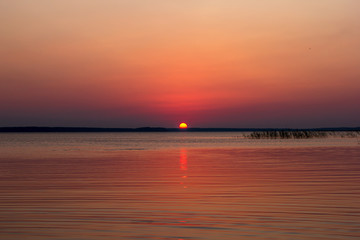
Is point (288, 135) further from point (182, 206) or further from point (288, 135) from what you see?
point (182, 206)

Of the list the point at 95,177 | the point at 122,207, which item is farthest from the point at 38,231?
the point at 95,177

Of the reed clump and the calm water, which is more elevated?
the reed clump

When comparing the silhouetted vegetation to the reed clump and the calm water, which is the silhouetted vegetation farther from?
the calm water

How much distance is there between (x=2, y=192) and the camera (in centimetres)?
1434

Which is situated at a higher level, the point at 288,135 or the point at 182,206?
the point at 288,135

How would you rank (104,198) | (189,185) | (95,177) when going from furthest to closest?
(95,177), (189,185), (104,198)

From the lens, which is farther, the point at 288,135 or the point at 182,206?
the point at 288,135

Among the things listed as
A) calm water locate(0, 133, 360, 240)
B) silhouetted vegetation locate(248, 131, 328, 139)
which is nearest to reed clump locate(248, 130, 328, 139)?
silhouetted vegetation locate(248, 131, 328, 139)

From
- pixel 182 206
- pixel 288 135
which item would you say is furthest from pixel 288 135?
pixel 182 206

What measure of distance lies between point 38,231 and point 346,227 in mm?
5833

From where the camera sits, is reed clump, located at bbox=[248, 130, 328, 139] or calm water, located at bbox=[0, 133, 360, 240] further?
reed clump, located at bbox=[248, 130, 328, 139]

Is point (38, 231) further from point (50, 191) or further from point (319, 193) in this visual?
point (319, 193)

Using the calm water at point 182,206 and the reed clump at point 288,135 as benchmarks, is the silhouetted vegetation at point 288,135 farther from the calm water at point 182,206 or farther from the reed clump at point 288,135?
the calm water at point 182,206

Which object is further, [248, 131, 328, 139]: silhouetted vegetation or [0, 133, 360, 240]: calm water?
[248, 131, 328, 139]: silhouetted vegetation
